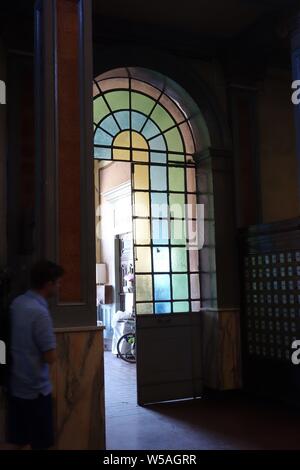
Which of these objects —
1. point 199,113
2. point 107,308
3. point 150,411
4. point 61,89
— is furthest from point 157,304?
point 107,308

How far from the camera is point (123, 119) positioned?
6289 millimetres

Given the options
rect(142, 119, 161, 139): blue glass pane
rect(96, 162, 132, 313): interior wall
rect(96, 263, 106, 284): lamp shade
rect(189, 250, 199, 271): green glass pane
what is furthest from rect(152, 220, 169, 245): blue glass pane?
rect(96, 263, 106, 284): lamp shade

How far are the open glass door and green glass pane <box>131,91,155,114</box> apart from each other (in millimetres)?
12

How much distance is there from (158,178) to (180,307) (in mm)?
1593

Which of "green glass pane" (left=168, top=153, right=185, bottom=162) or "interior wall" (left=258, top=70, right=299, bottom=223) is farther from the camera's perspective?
"interior wall" (left=258, top=70, right=299, bottom=223)

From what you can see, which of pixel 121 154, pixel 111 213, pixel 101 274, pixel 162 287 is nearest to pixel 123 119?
pixel 121 154

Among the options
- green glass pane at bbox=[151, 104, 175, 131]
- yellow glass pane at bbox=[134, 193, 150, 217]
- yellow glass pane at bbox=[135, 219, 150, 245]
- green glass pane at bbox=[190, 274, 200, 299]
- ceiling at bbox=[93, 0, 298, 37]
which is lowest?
green glass pane at bbox=[190, 274, 200, 299]

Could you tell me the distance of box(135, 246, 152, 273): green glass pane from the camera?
6172 mm

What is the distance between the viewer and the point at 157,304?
20.4 feet

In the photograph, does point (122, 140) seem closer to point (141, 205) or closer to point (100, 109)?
point (100, 109)

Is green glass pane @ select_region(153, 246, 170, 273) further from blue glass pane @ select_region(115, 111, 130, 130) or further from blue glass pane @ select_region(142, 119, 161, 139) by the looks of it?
blue glass pane @ select_region(115, 111, 130, 130)

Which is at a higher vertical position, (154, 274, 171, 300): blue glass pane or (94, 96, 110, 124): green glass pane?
(94, 96, 110, 124): green glass pane

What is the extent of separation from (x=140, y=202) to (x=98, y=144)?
0.84 metres
